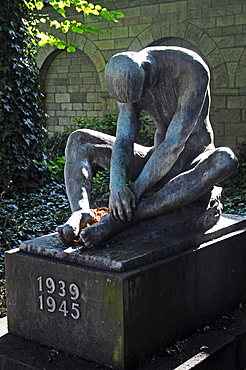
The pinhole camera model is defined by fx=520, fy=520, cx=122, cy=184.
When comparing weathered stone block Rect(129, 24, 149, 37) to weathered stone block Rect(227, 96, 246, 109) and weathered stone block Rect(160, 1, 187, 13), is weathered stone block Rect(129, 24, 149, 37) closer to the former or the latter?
weathered stone block Rect(160, 1, 187, 13)

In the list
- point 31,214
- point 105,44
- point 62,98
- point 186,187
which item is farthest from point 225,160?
point 62,98

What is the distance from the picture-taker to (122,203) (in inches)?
118

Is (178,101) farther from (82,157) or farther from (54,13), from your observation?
(54,13)

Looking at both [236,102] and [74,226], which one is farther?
[236,102]

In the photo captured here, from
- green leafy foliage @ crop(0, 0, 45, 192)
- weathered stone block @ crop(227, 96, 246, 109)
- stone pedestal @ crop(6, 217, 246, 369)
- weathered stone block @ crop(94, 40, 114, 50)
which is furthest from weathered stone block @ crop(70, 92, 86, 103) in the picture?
stone pedestal @ crop(6, 217, 246, 369)

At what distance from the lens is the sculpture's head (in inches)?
115

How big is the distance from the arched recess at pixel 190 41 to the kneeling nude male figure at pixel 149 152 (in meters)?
6.34

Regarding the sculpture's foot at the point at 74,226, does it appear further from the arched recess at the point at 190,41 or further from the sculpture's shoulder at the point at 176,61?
the arched recess at the point at 190,41

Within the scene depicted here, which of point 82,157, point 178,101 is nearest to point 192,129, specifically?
point 178,101

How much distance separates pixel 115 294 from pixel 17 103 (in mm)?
5453

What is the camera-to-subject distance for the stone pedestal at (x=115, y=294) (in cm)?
267

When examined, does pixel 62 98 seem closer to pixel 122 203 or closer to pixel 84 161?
pixel 84 161

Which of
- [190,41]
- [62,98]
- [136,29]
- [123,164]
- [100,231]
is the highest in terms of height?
[136,29]

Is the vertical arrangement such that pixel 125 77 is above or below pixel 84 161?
above
